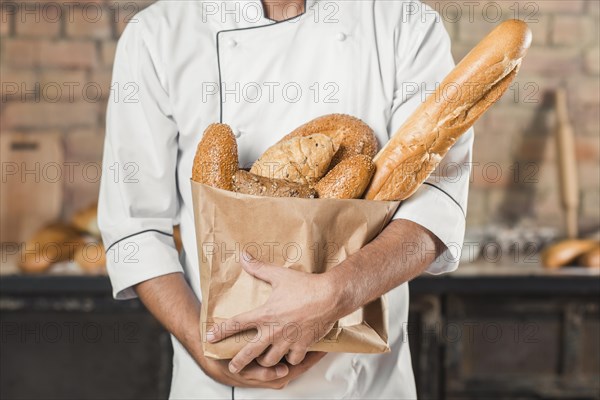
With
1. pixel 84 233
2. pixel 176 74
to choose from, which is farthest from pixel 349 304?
pixel 84 233

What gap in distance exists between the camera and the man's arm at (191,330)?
91 cm

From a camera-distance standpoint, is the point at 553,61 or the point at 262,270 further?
the point at 553,61

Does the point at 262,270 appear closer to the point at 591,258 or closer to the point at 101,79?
the point at 591,258

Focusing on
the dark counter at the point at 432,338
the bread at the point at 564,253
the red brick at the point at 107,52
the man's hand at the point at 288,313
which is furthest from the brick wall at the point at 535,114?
the man's hand at the point at 288,313

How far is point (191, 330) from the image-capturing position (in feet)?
3.21

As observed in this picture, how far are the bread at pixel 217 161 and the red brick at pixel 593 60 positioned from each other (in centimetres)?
195

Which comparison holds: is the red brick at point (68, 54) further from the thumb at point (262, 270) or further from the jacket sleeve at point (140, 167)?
the thumb at point (262, 270)

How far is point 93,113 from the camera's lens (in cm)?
237

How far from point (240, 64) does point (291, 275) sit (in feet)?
1.10

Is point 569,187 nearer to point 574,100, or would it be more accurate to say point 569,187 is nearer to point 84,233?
point 574,100

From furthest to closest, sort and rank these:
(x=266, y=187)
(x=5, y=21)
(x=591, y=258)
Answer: (x=5, y=21) → (x=591, y=258) → (x=266, y=187)

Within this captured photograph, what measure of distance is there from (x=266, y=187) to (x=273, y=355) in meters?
0.21

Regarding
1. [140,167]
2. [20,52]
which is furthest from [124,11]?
[140,167]

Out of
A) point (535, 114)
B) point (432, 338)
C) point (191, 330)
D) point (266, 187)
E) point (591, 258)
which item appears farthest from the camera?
point (535, 114)
